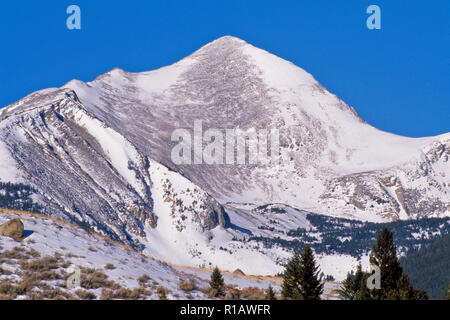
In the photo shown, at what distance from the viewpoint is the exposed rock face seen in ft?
215

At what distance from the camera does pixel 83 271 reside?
61.3m

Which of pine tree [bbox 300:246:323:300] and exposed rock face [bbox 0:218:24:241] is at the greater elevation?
exposed rock face [bbox 0:218:24:241]

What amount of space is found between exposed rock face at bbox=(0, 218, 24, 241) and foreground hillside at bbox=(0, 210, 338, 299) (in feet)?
1.98

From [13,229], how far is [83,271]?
773 cm

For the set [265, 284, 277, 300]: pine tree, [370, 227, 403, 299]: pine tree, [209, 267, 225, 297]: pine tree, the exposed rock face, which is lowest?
[265, 284, 277, 300]: pine tree

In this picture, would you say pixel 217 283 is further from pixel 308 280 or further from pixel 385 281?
pixel 385 281

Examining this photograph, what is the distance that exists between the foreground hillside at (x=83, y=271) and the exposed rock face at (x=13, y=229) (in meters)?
0.60

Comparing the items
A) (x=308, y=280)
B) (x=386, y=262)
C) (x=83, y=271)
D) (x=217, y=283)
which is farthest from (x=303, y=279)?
(x=83, y=271)

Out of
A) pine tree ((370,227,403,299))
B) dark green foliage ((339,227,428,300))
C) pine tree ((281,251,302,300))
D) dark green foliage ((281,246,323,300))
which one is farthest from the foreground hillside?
pine tree ((370,227,403,299))

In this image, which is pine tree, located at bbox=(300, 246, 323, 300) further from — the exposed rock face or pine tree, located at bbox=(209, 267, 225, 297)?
the exposed rock face

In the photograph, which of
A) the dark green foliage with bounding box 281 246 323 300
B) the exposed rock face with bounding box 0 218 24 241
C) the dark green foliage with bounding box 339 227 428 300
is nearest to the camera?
the dark green foliage with bounding box 339 227 428 300
